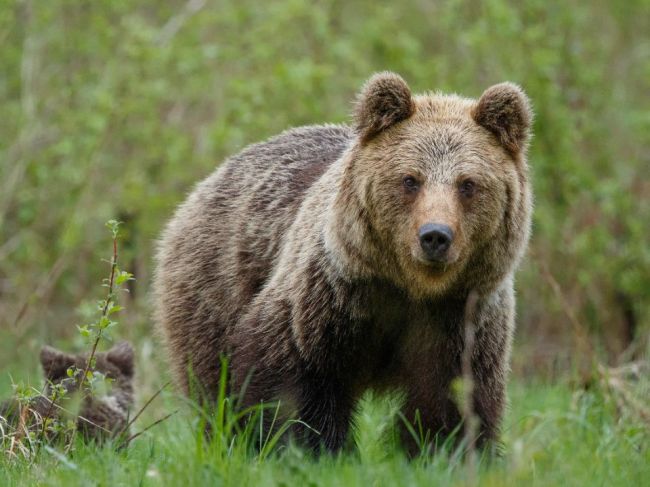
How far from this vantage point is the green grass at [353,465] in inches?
158

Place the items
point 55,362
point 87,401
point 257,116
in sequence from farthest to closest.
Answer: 1. point 257,116
2. point 55,362
3. point 87,401

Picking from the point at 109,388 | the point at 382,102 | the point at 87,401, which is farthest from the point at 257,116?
the point at 382,102

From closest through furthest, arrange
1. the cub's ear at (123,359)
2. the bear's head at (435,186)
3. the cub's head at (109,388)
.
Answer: the bear's head at (435,186)
the cub's head at (109,388)
the cub's ear at (123,359)

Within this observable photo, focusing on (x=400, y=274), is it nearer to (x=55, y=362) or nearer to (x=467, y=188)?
(x=467, y=188)

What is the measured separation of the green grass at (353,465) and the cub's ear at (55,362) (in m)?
0.87

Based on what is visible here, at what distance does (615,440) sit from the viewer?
19.1 feet

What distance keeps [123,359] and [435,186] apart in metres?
Result: 2.71

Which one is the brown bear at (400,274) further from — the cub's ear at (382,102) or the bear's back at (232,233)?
the bear's back at (232,233)

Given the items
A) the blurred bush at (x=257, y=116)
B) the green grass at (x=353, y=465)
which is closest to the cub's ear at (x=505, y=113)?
the green grass at (x=353, y=465)

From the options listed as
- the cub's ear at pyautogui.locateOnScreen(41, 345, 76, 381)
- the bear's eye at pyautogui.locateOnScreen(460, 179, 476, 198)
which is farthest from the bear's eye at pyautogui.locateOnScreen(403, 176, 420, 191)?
the cub's ear at pyautogui.locateOnScreen(41, 345, 76, 381)

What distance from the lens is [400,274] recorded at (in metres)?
5.33

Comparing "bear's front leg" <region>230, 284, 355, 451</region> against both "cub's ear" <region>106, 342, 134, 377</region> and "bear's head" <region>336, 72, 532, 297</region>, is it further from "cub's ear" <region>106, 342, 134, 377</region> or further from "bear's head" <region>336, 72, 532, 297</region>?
"cub's ear" <region>106, 342, 134, 377</region>

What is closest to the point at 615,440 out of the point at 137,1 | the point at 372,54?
the point at 372,54

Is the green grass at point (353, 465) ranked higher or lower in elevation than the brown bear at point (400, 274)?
lower
